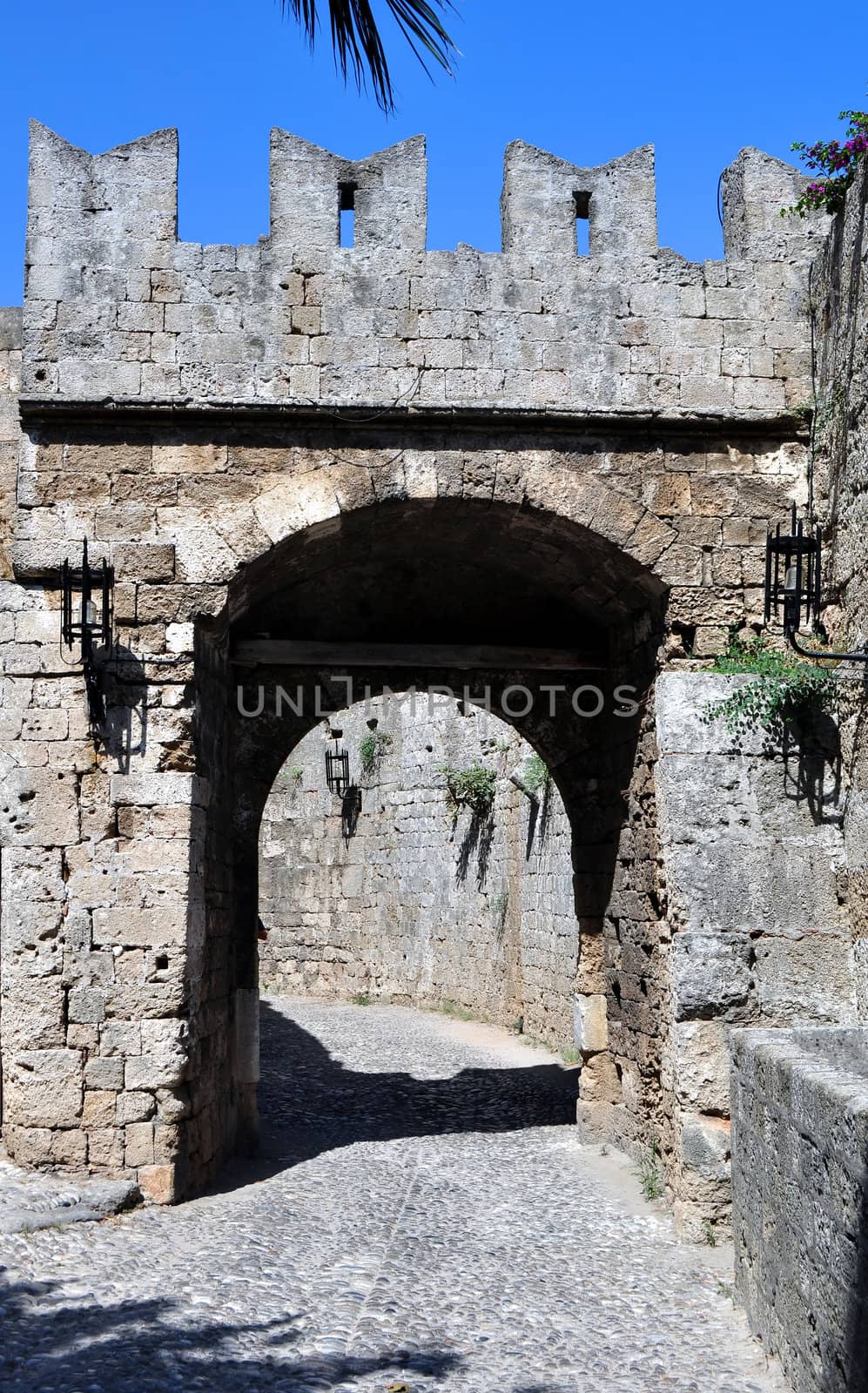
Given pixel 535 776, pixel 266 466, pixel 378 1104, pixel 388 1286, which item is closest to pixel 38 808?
pixel 266 466

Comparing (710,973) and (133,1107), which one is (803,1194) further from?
(133,1107)

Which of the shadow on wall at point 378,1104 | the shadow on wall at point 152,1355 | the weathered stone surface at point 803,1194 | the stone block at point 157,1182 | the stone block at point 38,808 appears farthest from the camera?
the shadow on wall at point 378,1104

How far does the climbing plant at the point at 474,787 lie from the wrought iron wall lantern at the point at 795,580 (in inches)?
319

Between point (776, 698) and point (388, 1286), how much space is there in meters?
2.94

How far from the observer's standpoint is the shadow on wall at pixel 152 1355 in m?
3.86

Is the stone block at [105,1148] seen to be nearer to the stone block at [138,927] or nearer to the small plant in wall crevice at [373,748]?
the stone block at [138,927]

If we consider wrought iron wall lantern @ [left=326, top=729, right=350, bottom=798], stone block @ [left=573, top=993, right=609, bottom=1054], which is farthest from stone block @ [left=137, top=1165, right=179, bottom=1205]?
wrought iron wall lantern @ [left=326, top=729, right=350, bottom=798]

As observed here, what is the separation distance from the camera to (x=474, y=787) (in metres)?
14.4

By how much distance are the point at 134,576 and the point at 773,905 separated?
10.6ft

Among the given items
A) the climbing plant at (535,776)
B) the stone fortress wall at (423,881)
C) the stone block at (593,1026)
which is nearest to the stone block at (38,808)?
the stone block at (593,1026)

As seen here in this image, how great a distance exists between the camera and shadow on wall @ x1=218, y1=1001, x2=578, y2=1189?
7.86m

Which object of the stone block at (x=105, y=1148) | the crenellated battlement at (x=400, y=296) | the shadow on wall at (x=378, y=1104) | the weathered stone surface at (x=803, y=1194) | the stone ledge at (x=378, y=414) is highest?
the crenellated battlement at (x=400, y=296)

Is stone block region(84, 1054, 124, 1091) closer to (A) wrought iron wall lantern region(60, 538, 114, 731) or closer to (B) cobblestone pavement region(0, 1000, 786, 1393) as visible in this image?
(B) cobblestone pavement region(0, 1000, 786, 1393)

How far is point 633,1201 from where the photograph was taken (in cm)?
637
